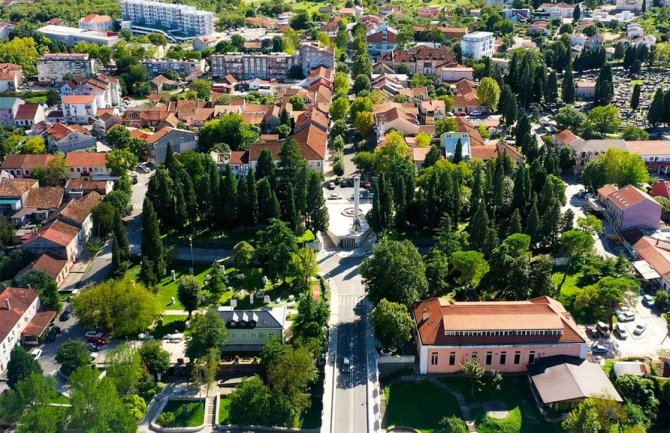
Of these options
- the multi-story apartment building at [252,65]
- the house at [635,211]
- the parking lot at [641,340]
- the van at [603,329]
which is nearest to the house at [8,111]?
the multi-story apartment building at [252,65]

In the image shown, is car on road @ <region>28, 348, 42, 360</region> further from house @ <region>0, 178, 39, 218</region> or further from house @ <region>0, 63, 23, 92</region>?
house @ <region>0, 63, 23, 92</region>

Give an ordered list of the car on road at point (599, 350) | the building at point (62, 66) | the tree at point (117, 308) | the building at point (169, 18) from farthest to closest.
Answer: the building at point (169, 18) < the building at point (62, 66) < the tree at point (117, 308) < the car on road at point (599, 350)

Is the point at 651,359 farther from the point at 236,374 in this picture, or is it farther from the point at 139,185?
the point at 139,185

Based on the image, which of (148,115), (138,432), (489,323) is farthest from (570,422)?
(148,115)

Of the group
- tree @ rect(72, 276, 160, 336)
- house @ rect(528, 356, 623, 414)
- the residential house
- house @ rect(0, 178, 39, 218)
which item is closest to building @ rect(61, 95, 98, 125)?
the residential house

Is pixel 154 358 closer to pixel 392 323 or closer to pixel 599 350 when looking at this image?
pixel 392 323

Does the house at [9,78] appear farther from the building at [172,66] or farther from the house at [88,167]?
the house at [88,167]
